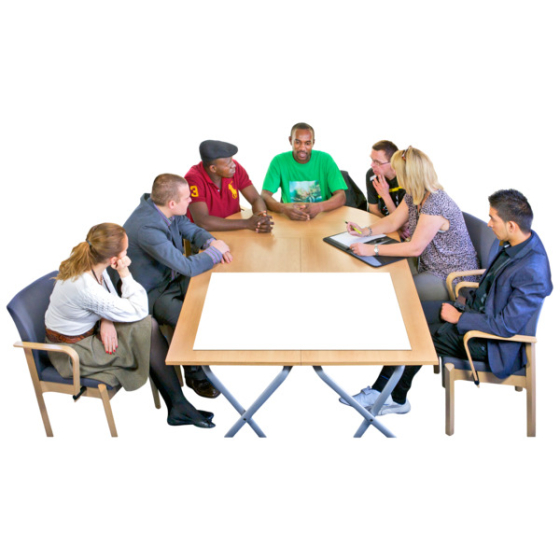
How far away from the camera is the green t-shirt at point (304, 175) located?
5.01 metres

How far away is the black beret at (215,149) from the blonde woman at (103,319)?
1277 mm

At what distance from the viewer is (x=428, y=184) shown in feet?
13.3

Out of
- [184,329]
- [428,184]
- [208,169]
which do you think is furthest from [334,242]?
[184,329]

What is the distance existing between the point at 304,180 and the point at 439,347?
1.88 metres

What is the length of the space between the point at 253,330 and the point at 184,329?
356 mm

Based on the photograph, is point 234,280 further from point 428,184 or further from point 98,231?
point 428,184

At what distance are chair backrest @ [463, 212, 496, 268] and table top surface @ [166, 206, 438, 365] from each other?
20.0 inches

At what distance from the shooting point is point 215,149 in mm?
4551

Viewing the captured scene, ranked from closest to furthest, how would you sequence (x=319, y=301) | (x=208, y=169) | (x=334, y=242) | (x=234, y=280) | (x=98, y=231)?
(x=98, y=231)
(x=319, y=301)
(x=234, y=280)
(x=334, y=242)
(x=208, y=169)

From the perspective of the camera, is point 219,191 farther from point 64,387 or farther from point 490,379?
point 490,379

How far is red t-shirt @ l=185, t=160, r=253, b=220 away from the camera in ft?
15.4

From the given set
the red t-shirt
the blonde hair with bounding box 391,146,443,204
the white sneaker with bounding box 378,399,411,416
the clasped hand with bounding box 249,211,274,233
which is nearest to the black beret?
the red t-shirt

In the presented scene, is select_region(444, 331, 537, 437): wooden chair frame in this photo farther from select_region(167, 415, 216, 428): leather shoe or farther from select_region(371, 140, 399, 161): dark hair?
select_region(371, 140, 399, 161): dark hair

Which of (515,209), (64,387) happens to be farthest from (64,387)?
(515,209)
